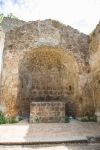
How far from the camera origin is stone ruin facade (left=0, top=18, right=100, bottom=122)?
8.88m

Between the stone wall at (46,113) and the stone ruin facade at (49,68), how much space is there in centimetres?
15

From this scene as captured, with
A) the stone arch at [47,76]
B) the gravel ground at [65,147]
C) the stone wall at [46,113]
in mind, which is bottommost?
the gravel ground at [65,147]

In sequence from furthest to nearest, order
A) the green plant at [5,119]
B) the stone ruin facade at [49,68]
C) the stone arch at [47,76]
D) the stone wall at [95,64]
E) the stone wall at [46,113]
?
1. the stone arch at [47,76]
2. the stone ruin facade at [49,68]
3. the stone wall at [95,64]
4. the stone wall at [46,113]
5. the green plant at [5,119]

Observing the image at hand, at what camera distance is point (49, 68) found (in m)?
10.3

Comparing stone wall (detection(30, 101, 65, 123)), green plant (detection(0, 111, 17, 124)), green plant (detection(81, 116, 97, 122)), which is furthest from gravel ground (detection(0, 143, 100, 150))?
green plant (detection(81, 116, 97, 122))

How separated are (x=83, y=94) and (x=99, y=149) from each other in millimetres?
4006

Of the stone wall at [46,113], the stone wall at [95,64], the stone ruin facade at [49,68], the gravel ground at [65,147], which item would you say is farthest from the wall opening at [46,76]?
the gravel ground at [65,147]

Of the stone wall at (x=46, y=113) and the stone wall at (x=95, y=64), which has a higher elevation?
the stone wall at (x=95, y=64)

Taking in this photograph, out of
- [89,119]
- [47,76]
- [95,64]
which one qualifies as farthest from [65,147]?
[47,76]

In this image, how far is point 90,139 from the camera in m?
5.92

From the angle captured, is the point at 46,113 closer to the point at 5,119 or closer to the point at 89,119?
the point at 5,119

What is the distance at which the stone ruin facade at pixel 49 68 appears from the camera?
8883mm

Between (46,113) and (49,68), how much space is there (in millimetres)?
2472

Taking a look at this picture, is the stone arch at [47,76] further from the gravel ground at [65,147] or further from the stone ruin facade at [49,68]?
the gravel ground at [65,147]
